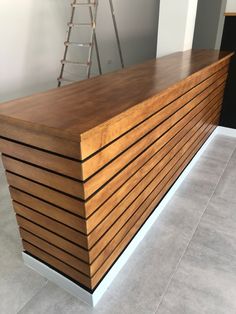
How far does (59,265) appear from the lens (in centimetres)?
150

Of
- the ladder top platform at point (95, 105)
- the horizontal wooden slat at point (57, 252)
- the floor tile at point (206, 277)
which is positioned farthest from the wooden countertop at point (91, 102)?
the floor tile at point (206, 277)

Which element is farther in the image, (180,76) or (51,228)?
(180,76)

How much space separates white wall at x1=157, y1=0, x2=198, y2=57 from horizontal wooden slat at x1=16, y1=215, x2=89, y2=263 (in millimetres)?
2577

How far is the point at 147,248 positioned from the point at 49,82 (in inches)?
133

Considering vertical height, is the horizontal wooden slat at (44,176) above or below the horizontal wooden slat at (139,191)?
above

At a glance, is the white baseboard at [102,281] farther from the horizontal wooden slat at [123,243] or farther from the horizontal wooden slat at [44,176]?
the horizontal wooden slat at [44,176]

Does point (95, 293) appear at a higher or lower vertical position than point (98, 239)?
lower

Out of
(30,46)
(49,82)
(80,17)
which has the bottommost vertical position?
(49,82)

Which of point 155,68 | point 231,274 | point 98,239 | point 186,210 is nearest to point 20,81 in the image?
point 155,68

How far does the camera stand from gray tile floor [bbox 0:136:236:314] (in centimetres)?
145

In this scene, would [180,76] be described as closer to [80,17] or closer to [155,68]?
[155,68]

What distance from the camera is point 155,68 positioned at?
7.36ft

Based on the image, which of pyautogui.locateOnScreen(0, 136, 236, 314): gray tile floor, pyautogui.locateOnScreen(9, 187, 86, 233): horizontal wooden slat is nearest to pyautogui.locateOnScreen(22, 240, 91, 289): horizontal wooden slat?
pyautogui.locateOnScreen(0, 136, 236, 314): gray tile floor

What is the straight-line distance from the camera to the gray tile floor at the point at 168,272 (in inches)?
57.0
